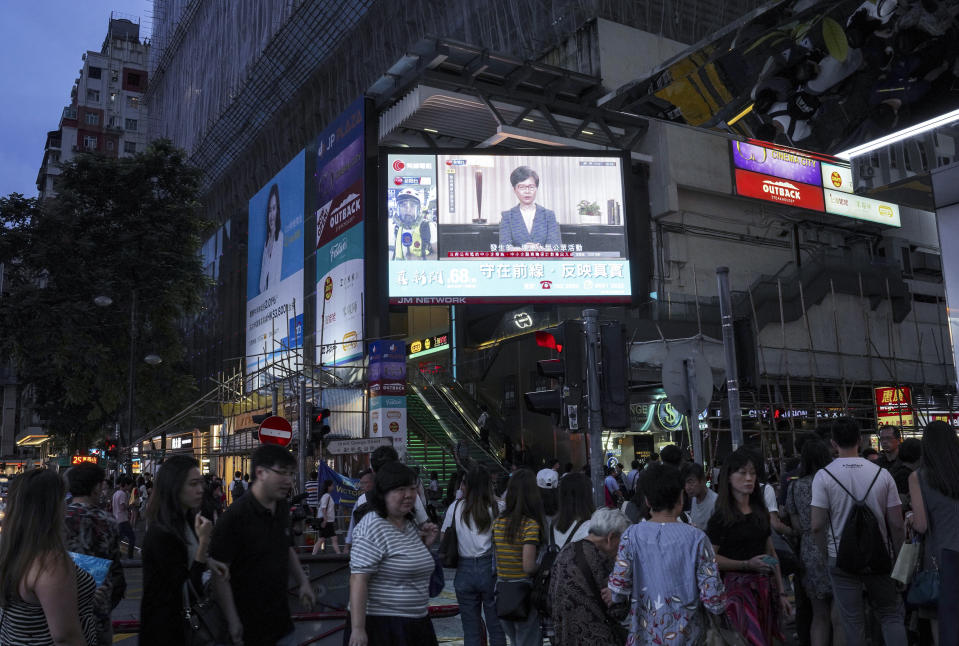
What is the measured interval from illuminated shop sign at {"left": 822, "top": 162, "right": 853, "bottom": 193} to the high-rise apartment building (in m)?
71.0

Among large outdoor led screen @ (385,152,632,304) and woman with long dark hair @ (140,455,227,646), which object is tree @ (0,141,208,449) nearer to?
large outdoor led screen @ (385,152,632,304)

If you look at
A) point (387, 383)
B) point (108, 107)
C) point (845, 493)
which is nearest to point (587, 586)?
point (845, 493)

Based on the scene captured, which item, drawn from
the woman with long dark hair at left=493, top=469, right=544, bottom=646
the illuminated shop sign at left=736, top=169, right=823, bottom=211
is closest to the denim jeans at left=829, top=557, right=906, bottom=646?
the woman with long dark hair at left=493, top=469, right=544, bottom=646

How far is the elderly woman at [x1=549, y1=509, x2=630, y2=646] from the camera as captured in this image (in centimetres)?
435

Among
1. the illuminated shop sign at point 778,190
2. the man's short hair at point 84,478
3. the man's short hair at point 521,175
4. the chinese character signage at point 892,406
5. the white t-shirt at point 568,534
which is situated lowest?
the white t-shirt at point 568,534

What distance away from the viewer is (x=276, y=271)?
35812 mm

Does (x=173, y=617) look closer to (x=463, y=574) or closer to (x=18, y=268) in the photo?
(x=463, y=574)

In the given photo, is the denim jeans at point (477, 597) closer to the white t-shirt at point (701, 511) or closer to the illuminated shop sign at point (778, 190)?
the white t-shirt at point (701, 511)

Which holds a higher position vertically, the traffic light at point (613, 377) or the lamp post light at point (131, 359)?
the lamp post light at point (131, 359)

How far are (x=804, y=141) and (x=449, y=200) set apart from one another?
634 inches

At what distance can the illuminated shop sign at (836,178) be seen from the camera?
102 ft

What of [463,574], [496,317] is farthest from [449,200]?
[463,574]

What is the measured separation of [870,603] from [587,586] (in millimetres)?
2443

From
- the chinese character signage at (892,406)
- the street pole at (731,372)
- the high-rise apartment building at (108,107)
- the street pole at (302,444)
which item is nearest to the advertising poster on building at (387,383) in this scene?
the street pole at (302,444)
